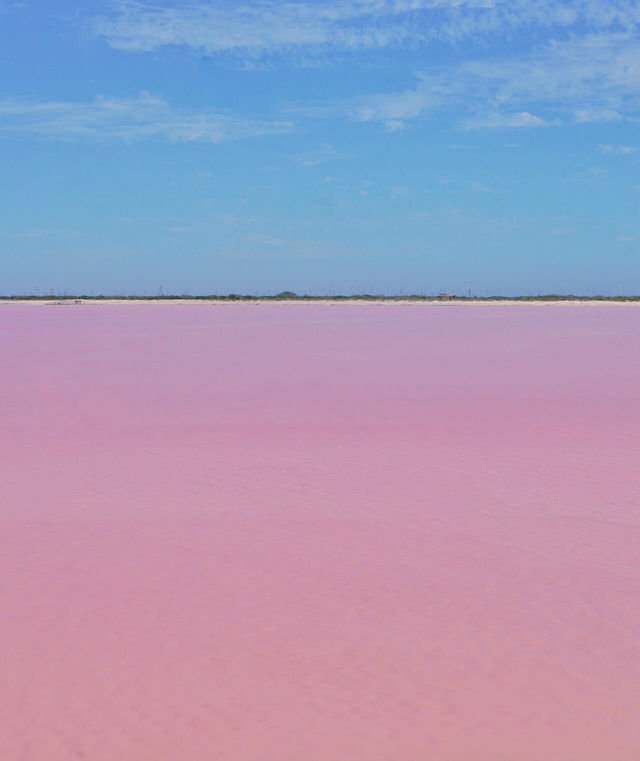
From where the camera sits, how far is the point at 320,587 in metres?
4.65

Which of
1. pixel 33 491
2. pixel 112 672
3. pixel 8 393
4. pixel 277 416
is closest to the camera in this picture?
pixel 112 672

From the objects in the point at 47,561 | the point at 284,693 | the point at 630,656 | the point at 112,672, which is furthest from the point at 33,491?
the point at 630,656

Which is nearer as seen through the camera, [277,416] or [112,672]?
[112,672]

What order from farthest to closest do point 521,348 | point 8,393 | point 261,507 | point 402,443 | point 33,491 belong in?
point 521,348 < point 8,393 < point 402,443 < point 33,491 < point 261,507

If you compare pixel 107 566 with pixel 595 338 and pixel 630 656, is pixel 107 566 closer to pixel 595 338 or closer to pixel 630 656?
pixel 630 656

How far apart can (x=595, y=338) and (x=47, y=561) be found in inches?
1041

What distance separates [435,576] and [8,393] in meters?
9.78

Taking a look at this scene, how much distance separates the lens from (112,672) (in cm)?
369

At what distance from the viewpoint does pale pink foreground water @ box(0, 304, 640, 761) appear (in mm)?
3283

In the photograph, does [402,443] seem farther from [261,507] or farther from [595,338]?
[595,338]

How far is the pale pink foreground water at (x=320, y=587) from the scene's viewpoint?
3.28 metres

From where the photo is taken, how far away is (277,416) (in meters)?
10.5

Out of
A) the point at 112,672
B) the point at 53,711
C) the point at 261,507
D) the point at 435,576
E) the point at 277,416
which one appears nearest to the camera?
the point at 53,711

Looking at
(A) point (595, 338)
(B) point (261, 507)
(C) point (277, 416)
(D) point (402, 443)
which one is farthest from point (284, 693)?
(A) point (595, 338)
